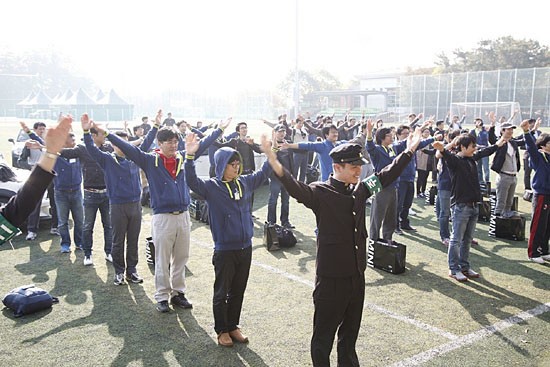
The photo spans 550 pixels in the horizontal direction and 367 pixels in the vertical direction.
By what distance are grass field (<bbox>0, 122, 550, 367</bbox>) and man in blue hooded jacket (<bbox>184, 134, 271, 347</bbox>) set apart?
373 millimetres

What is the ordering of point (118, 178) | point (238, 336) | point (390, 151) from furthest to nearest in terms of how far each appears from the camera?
point (390, 151) → point (118, 178) → point (238, 336)

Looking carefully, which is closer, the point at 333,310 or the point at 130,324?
the point at 333,310

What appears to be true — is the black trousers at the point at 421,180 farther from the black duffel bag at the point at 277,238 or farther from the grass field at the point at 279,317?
the black duffel bag at the point at 277,238

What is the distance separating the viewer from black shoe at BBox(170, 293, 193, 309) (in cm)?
630

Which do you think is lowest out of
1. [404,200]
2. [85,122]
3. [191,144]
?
[404,200]

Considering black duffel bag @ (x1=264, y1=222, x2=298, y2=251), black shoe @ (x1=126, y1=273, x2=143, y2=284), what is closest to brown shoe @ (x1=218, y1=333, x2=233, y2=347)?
black shoe @ (x1=126, y1=273, x2=143, y2=284)

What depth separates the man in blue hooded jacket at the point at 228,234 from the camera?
5152mm

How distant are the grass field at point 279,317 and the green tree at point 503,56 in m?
48.0

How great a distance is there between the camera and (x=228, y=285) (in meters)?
5.23

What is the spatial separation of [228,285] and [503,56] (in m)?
54.2

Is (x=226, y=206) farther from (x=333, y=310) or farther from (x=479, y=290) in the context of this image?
(x=479, y=290)

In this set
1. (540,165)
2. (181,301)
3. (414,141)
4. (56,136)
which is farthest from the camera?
(540,165)

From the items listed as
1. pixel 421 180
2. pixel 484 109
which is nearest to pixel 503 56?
pixel 484 109

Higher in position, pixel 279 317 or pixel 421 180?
pixel 421 180
